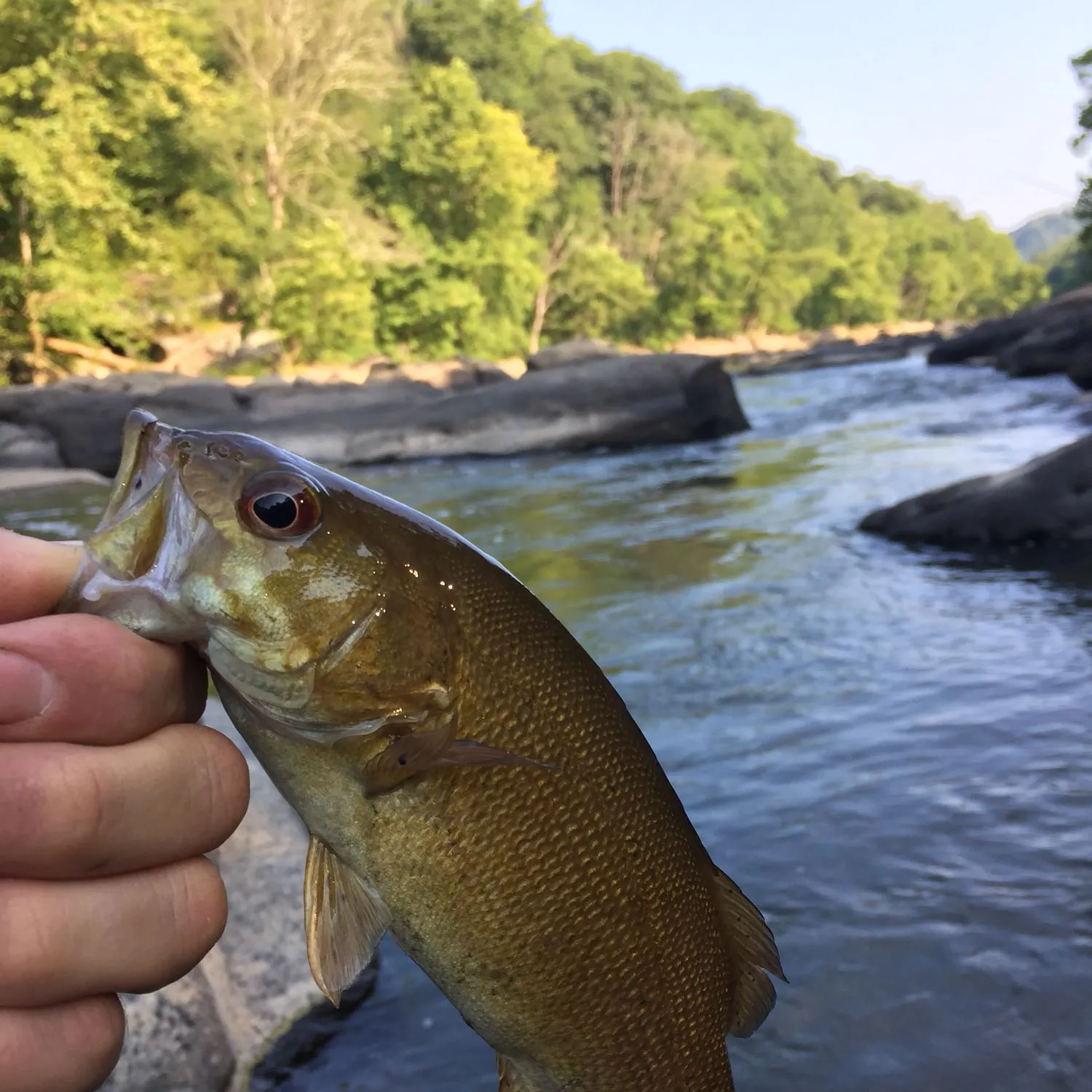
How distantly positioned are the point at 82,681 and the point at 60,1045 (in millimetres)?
438

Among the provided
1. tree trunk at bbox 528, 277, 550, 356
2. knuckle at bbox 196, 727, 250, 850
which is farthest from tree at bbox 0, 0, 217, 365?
knuckle at bbox 196, 727, 250, 850

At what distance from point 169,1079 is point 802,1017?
190 cm

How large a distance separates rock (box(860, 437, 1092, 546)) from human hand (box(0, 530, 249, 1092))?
341 inches

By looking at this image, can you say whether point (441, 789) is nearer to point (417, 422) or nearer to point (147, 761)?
point (147, 761)

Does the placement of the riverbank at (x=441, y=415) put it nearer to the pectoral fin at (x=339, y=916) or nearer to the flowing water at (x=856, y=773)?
the flowing water at (x=856, y=773)

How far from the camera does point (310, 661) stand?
133cm

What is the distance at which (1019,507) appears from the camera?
28.5ft

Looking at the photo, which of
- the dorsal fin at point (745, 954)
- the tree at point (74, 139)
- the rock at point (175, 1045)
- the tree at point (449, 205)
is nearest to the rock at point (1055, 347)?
the tree at point (449, 205)

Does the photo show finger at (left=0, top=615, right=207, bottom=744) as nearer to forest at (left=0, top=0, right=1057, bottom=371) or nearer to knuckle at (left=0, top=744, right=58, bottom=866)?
knuckle at (left=0, top=744, right=58, bottom=866)

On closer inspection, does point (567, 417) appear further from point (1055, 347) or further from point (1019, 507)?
point (1055, 347)

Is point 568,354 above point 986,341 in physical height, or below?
below

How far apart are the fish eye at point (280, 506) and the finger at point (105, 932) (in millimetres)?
464

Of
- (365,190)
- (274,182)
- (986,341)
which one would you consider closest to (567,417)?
(986,341)

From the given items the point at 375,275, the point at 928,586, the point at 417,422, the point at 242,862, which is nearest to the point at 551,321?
the point at 375,275
